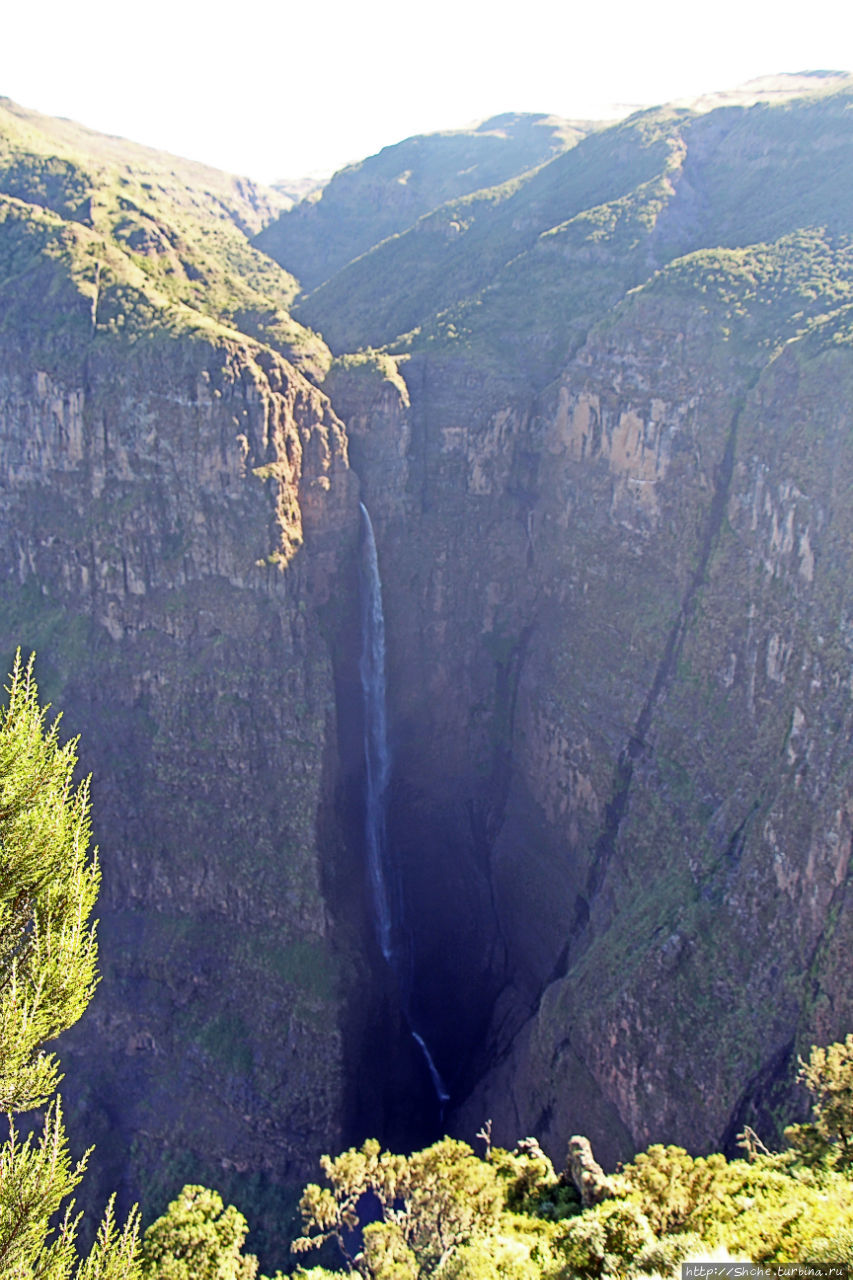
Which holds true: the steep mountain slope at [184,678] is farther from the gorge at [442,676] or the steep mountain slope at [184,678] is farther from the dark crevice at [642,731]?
the dark crevice at [642,731]

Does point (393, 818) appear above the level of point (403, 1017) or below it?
above

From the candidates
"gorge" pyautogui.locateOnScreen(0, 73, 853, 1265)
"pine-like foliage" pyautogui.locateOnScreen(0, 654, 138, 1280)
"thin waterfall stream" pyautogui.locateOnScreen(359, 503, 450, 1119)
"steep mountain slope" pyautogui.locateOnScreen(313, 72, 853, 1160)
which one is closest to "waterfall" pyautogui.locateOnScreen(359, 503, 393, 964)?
"thin waterfall stream" pyautogui.locateOnScreen(359, 503, 450, 1119)

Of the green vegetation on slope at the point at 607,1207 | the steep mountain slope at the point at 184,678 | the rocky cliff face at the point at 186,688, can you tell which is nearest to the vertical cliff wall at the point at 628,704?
the green vegetation on slope at the point at 607,1207

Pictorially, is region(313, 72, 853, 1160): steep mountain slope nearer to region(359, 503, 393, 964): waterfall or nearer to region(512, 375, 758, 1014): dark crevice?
region(512, 375, 758, 1014): dark crevice

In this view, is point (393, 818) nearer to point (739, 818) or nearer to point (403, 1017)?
point (403, 1017)

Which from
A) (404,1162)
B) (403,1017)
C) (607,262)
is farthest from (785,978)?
(607,262)

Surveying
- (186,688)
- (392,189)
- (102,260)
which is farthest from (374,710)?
(392,189)

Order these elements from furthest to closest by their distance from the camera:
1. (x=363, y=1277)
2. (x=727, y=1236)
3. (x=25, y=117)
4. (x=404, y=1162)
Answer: (x=25, y=117), (x=404, y=1162), (x=363, y=1277), (x=727, y=1236)
